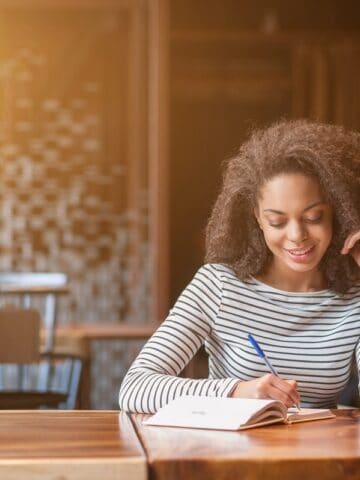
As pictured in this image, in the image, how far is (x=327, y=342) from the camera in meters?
2.00

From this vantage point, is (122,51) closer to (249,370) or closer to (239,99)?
(239,99)

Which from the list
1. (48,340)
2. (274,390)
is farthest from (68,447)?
(48,340)

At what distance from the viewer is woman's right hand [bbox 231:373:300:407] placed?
1717mm

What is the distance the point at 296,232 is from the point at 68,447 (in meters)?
0.71

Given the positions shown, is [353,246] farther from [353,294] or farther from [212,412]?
[212,412]

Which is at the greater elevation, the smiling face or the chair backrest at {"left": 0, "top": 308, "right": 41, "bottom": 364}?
the smiling face

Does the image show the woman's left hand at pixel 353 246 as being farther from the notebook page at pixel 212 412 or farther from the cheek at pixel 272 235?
the notebook page at pixel 212 412

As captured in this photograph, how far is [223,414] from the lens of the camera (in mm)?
1616

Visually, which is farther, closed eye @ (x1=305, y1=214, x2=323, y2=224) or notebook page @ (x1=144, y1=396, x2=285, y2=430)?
closed eye @ (x1=305, y1=214, x2=323, y2=224)

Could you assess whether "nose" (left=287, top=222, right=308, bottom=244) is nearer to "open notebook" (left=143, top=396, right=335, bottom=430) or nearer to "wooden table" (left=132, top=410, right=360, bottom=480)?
"open notebook" (left=143, top=396, right=335, bottom=430)

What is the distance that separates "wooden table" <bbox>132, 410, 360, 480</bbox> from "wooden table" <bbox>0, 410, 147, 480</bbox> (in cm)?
4

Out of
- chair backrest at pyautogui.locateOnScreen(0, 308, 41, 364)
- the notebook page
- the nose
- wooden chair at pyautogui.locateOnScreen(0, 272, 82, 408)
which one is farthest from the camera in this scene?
wooden chair at pyautogui.locateOnScreen(0, 272, 82, 408)

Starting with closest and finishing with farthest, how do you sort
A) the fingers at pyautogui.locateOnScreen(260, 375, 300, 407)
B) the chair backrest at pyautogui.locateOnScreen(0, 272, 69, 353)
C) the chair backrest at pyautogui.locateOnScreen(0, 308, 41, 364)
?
the fingers at pyautogui.locateOnScreen(260, 375, 300, 407), the chair backrest at pyautogui.locateOnScreen(0, 308, 41, 364), the chair backrest at pyautogui.locateOnScreen(0, 272, 69, 353)

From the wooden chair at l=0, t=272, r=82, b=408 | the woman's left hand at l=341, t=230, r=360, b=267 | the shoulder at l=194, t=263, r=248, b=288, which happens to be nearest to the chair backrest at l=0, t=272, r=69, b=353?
the wooden chair at l=0, t=272, r=82, b=408
